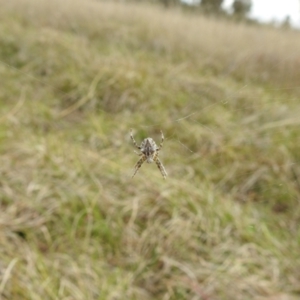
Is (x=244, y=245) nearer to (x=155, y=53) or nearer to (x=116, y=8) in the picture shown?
(x=155, y=53)

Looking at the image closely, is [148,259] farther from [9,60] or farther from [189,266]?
[9,60]

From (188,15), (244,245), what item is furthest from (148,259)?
(188,15)

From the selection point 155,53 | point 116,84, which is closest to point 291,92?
point 116,84

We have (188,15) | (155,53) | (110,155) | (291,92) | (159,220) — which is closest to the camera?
(291,92)

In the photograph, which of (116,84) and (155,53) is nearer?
(116,84)

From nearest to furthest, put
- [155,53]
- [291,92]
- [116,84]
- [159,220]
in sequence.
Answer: [291,92] → [159,220] → [116,84] → [155,53]

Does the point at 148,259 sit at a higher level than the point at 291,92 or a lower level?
lower

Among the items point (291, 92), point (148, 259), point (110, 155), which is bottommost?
point (148, 259)
